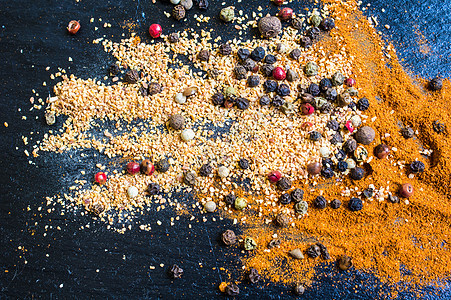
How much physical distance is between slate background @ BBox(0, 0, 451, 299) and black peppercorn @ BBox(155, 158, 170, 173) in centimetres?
27

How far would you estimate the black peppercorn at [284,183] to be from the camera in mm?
2008

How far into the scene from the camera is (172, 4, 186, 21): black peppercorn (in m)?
2.14

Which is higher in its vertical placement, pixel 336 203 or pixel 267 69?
pixel 267 69

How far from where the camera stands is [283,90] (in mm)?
2064

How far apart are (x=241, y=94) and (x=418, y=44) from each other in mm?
1207

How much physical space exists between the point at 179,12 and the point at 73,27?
26.4 inches

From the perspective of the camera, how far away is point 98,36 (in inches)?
85.8

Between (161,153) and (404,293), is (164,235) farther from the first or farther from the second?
(404,293)

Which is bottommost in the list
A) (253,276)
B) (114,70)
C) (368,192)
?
(253,276)

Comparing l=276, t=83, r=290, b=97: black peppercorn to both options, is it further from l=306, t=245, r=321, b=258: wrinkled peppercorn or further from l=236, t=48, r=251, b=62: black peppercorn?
l=306, t=245, r=321, b=258: wrinkled peppercorn

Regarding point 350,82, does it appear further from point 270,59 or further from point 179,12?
point 179,12

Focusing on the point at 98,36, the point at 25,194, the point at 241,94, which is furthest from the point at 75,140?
the point at 241,94

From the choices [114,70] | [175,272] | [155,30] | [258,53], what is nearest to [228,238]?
[175,272]

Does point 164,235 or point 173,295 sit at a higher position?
point 164,235
